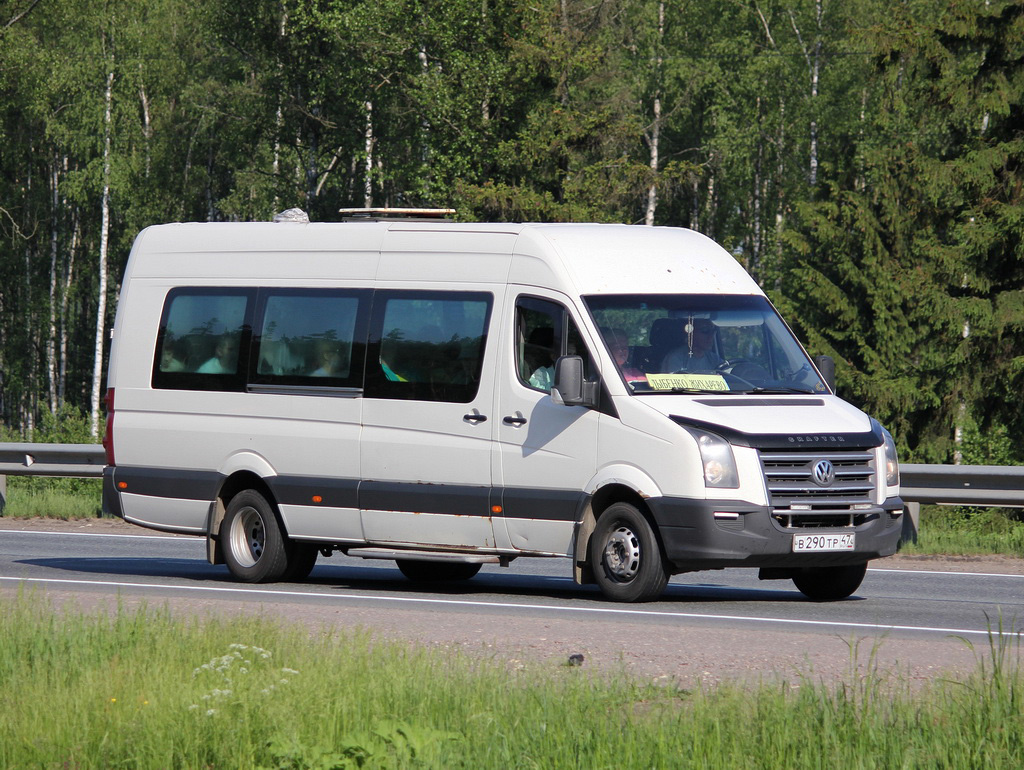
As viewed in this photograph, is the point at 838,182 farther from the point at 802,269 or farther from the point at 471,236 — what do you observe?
the point at 471,236

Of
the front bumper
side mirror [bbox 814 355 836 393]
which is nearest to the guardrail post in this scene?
side mirror [bbox 814 355 836 393]

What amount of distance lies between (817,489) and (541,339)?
222 cm

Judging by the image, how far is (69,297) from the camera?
55969mm

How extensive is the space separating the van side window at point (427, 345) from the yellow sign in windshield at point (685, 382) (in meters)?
1.40

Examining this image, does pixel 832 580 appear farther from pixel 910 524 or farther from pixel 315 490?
pixel 910 524

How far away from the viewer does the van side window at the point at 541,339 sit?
11562 millimetres

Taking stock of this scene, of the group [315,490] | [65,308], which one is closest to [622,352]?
[315,490]

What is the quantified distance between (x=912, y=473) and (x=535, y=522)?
5962mm

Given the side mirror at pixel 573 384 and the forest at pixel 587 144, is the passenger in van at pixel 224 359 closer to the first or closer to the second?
the side mirror at pixel 573 384

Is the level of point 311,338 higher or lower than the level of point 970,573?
higher

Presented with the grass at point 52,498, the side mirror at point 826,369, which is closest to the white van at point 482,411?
the side mirror at point 826,369

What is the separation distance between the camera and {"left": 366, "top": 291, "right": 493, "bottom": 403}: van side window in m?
12.0

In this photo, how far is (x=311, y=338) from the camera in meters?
13.0

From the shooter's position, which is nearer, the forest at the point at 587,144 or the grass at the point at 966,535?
the grass at the point at 966,535
